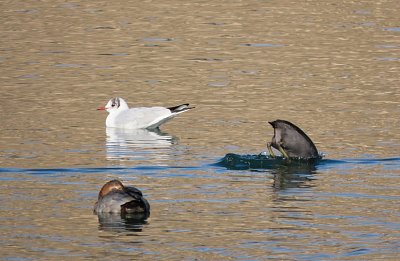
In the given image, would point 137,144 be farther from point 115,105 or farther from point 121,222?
point 121,222

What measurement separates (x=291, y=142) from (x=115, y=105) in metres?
6.09

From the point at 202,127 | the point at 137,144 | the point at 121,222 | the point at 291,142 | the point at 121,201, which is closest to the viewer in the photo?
the point at 121,222

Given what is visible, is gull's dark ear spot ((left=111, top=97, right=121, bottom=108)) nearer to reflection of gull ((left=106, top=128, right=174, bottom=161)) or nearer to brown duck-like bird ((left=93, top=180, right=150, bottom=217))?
reflection of gull ((left=106, top=128, right=174, bottom=161))

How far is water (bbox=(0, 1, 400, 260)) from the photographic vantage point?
13297mm

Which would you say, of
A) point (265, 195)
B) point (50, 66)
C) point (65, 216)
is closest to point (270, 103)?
point (50, 66)

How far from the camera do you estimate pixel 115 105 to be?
23391 mm

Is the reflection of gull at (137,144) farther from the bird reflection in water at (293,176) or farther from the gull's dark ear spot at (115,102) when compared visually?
the bird reflection in water at (293,176)

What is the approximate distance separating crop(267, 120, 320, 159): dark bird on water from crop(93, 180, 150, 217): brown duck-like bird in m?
4.02

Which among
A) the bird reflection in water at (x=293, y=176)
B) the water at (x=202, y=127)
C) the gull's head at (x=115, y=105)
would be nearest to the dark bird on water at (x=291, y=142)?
the bird reflection in water at (x=293, y=176)

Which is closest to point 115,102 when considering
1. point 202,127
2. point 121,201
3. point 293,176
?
point 202,127

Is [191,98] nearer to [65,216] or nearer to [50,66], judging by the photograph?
[50,66]

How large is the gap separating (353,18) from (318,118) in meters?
13.0

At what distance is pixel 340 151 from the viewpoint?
62.8ft

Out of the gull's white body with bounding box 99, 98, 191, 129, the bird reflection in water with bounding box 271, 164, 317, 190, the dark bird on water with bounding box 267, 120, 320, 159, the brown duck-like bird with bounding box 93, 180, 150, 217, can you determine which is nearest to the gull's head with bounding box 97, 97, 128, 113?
the gull's white body with bounding box 99, 98, 191, 129
